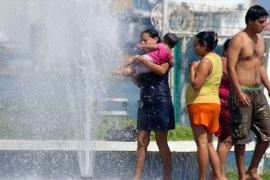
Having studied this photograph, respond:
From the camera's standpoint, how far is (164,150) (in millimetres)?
6441

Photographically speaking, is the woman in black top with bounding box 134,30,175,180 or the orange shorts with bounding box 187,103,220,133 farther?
the woman in black top with bounding box 134,30,175,180

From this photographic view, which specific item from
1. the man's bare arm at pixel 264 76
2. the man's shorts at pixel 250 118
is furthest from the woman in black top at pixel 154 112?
the man's bare arm at pixel 264 76

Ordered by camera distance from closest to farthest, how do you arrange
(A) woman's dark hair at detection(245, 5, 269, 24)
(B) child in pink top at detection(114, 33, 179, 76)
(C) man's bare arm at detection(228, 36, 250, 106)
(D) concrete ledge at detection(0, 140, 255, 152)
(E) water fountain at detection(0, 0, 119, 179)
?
(C) man's bare arm at detection(228, 36, 250, 106) → (A) woman's dark hair at detection(245, 5, 269, 24) → (B) child in pink top at detection(114, 33, 179, 76) → (D) concrete ledge at detection(0, 140, 255, 152) → (E) water fountain at detection(0, 0, 119, 179)

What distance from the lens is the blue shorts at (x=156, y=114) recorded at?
6.37 metres

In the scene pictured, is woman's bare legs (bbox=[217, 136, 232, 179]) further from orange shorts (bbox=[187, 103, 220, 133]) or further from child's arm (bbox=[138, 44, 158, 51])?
child's arm (bbox=[138, 44, 158, 51])

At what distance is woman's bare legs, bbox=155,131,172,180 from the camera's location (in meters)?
6.43

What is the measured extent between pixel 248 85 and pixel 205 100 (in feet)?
1.37

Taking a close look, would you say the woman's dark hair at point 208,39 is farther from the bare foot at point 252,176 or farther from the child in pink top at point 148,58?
the bare foot at point 252,176

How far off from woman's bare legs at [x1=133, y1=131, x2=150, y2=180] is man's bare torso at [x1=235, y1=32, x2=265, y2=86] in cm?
102

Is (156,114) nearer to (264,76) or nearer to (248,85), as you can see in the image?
(248,85)

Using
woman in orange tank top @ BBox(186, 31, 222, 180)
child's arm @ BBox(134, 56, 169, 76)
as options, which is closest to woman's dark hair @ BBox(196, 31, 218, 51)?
woman in orange tank top @ BBox(186, 31, 222, 180)

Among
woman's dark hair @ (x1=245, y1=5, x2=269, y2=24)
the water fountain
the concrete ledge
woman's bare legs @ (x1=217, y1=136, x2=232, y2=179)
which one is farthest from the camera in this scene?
the water fountain

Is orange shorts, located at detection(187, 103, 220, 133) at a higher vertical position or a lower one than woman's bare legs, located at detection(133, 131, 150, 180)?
higher

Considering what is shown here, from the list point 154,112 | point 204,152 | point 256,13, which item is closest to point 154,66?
point 154,112
